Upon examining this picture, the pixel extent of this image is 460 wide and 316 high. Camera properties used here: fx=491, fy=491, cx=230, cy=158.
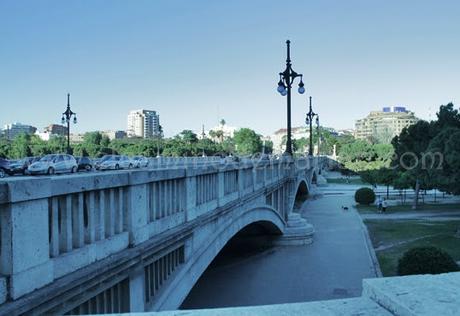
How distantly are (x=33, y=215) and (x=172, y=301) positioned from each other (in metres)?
4.61

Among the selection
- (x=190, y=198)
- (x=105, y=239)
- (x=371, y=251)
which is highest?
(x=190, y=198)

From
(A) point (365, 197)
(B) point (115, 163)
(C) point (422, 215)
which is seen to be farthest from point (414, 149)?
(B) point (115, 163)

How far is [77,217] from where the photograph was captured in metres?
5.52

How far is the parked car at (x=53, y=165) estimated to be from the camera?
93.8 ft

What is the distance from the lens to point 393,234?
31.3 metres

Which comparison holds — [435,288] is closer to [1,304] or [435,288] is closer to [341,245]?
[1,304]

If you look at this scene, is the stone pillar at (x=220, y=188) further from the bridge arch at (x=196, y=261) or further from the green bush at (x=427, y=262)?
the green bush at (x=427, y=262)

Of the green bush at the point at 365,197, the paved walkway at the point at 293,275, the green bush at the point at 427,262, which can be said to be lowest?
the paved walkway at the point at 293,275

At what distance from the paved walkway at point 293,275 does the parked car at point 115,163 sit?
569 inches

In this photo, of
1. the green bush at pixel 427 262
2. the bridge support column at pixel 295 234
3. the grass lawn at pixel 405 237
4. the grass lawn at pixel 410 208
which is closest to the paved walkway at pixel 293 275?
the bridge support column at pixel 295 234

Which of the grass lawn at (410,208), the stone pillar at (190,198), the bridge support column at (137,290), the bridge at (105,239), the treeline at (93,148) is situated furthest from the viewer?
the treeline at (93,148)

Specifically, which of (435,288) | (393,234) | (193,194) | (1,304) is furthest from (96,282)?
(393,234)

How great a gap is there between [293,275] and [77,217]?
60.8ft

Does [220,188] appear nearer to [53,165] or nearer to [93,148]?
[53,165]
